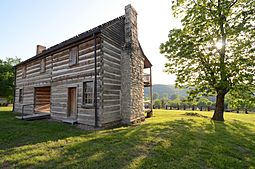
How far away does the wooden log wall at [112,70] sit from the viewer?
32.4 feet

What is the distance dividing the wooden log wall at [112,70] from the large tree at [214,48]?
5.28 m

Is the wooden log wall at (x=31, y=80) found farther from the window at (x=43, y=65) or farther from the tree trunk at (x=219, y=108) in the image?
the tree trunk at (x=219, y=108)

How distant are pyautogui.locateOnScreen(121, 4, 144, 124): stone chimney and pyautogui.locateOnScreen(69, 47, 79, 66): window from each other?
3.25m

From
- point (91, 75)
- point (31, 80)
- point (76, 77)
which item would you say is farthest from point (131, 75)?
point (31, 80)

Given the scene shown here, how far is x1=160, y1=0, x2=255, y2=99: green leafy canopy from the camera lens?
1127cm

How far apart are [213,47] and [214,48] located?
0.12 meters

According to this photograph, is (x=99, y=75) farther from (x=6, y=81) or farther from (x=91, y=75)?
(x=6, y=81)

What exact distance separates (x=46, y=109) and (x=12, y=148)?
397 inches

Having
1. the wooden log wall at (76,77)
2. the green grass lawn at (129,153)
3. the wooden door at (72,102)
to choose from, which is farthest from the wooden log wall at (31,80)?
the green grass lawn at (129,153)

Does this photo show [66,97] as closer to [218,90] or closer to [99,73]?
[99,73]

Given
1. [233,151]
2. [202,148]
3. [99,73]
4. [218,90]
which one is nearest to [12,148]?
[99,73]

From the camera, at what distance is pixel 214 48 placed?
13211 millimetres

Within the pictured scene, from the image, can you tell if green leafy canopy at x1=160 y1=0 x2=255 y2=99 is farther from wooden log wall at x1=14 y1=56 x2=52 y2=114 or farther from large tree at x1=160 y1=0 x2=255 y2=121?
wooden log wall at x1=14 y1=56 x2=52 y2=114

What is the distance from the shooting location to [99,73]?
969cm
